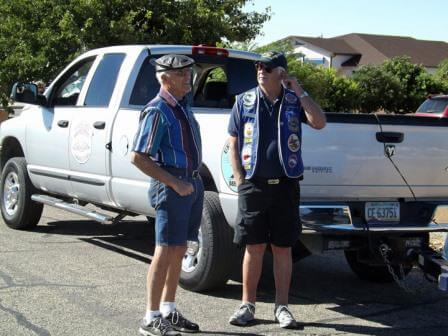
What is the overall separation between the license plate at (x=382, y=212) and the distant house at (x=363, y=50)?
59.7m

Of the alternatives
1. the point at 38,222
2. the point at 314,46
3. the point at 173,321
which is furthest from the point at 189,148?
the point at 314,46

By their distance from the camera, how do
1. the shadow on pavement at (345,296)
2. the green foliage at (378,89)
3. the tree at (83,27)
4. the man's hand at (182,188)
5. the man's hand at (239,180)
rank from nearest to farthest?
the man's hand at (182,188)
the man's hand at (239,180)
the shadow on pavement at (345,296)
the tree at (83,27)
the green foliage at (378,89)

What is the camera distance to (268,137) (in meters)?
Result: 4.82

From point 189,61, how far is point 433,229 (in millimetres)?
2310

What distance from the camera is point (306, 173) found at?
16.7ft

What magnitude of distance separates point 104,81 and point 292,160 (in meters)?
2.87

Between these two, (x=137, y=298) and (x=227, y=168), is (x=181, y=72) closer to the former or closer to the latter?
(x=227, y=168)

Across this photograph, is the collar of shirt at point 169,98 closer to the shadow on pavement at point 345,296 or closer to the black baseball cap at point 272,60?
the black baseball cap at point 272,60

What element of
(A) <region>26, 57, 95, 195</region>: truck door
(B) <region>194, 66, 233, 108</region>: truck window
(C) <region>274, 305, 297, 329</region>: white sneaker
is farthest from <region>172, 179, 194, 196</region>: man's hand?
(A) <region>26, 57, 95, 195</region>: truck door

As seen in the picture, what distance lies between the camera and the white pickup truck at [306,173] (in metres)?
5.11

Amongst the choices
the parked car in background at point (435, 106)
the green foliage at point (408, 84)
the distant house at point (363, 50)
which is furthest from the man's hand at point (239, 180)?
the distant house at point (363, 50)

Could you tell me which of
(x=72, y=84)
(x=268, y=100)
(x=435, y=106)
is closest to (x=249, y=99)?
(x=268, y=100)

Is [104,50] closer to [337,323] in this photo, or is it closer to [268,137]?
[268,137]

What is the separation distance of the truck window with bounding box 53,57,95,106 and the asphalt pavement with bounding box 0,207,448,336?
1571mm
